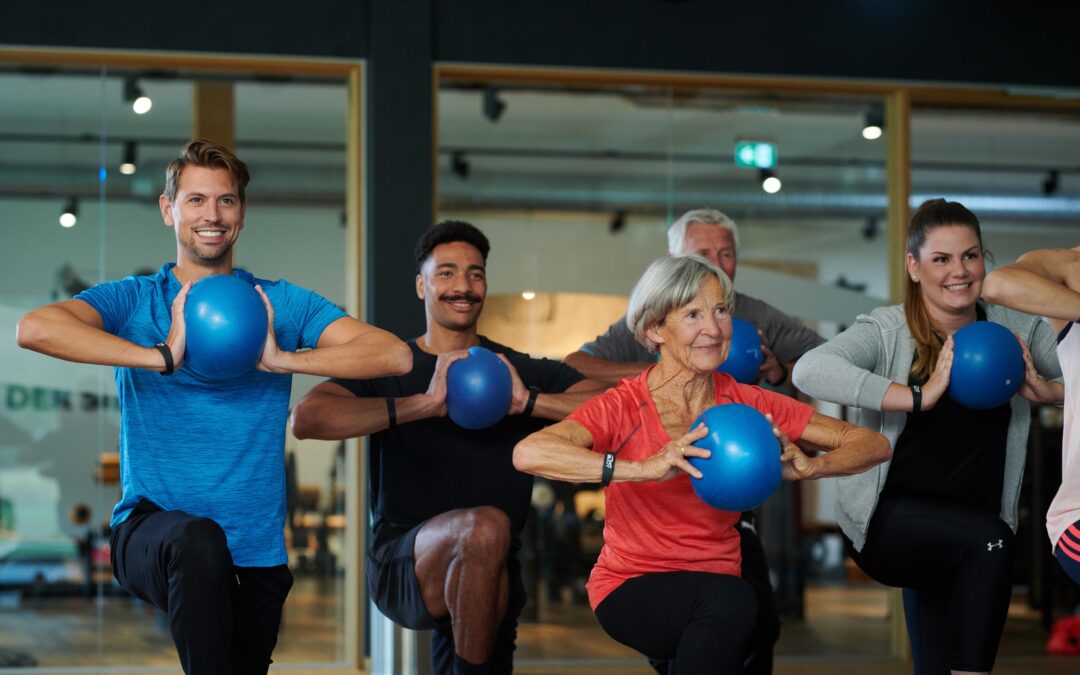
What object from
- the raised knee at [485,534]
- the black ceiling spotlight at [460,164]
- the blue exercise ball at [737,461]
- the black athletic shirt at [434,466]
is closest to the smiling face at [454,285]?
the black athletic shirt at [434,466]

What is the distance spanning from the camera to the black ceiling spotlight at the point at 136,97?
505 centimetres

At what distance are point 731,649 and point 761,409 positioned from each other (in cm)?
55

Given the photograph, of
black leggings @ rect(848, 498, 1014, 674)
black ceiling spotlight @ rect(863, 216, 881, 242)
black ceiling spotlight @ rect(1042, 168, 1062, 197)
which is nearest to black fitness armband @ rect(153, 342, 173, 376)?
black leggings @ rect(848, 498, 1014, 674)

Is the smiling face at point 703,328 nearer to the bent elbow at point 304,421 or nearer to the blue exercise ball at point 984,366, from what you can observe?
the blue exercise ball at point 984,366

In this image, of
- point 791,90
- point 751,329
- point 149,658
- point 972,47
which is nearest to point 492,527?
point 751,329

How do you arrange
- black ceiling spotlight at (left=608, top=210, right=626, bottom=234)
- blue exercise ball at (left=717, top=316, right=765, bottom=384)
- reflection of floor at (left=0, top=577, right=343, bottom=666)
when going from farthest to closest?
black ceiling spotlight at (left=608, top=210, right=626, bottom=234) → reflection of floor at (left=0, top=577, right=343, bottom=666) → blue exercise ball at (left=717, top=316, right=765, bottom=384)

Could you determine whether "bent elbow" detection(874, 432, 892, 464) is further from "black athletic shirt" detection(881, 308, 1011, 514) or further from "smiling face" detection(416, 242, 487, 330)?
"smiling face" detection(416, 242, 487, 330)

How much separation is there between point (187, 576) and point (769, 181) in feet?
11.1

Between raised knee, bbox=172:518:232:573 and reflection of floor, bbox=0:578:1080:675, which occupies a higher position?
raised knee, bbox=172:518:232:573

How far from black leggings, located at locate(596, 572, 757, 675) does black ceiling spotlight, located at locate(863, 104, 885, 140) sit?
3181 mm

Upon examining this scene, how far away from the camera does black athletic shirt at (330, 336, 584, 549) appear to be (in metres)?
3.50

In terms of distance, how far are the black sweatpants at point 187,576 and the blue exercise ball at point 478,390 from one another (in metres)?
0.74

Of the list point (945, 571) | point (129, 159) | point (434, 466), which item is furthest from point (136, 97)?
point (945, 571)

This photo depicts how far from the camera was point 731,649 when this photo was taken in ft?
8.72
